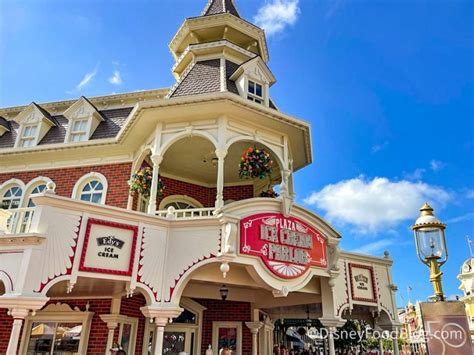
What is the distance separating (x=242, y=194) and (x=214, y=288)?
414 centimetres

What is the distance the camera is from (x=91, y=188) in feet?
41.8

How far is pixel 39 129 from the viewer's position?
553 inches

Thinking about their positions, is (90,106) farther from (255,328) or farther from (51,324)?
(255,328)

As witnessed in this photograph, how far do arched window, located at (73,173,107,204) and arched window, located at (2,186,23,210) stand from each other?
2.43m

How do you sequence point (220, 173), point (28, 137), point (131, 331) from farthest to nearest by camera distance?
1. point (28, 137)
2. point (131, 331)
3. point (220, 173)

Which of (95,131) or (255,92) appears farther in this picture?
(95,131)

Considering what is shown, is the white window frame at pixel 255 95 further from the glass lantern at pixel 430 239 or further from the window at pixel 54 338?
the window at pixel 54 338

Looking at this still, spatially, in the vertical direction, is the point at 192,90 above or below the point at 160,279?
above

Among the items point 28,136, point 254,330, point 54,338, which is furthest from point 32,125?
point 254,330

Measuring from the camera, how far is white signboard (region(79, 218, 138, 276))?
25.0ft

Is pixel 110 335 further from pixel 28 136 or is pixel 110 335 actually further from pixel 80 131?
pixel 28 136

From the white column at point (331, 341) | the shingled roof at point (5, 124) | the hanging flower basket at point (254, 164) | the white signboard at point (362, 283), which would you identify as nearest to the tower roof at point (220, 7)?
the hanging flower basket at point (254, 164)

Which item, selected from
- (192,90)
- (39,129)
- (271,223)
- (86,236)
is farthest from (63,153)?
(271,223)

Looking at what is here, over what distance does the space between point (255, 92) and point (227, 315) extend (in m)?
7.82
